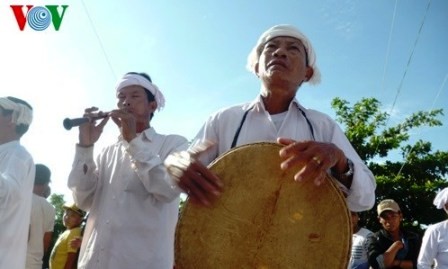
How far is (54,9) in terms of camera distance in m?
5.04

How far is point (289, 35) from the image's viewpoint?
87.4 inches

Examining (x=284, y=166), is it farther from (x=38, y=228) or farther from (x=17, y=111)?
(x=38, y=228)

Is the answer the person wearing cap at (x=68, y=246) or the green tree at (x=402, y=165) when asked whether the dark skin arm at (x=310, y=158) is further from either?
the green tree at (x=402, y=165)

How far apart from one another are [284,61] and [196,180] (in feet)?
2.65

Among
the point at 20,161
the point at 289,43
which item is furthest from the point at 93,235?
the point at 289,43

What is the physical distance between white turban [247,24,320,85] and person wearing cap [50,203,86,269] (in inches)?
128

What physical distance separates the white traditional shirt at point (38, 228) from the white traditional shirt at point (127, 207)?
6.34 ft

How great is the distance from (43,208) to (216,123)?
3.33 m

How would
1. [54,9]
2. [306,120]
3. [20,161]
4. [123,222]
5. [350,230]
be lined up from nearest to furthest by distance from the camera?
[350,230] → [306,120] → [123,222] → [20,161] → [54,9]

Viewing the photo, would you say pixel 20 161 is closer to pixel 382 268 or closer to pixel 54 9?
pixel 54 9

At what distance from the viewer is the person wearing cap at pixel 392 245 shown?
4770 millimetres

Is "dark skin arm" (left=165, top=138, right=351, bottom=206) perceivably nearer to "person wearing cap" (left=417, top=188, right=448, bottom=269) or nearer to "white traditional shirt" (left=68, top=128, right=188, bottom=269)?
"white traditional shirt" (left=68, top=128, right=188, bottom=269)

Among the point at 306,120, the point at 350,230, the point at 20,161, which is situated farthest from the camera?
the point at 20,161

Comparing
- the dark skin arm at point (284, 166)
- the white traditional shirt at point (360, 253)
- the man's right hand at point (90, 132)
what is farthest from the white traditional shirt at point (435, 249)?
the dark skin arm at point (284, 166)
